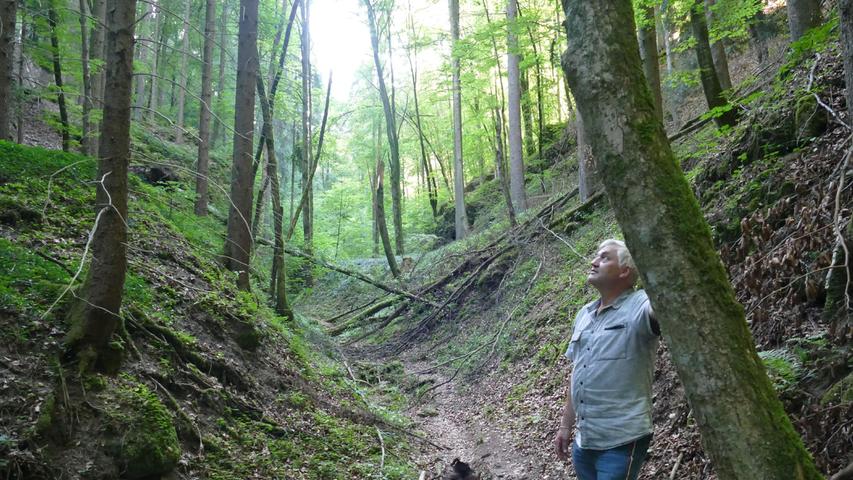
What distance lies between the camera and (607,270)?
3109 millimetres

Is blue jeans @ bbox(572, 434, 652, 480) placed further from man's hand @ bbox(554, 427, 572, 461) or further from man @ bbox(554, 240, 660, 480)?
man's hand @ bbox(554, 427, 572, 461)

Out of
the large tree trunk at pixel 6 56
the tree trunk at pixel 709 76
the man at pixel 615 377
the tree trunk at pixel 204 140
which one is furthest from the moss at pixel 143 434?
the tree trunk at pixel 204 140

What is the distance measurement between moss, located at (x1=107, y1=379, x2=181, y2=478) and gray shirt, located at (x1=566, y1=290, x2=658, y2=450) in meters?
3.11

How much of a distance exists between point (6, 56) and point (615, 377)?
30.3 feet

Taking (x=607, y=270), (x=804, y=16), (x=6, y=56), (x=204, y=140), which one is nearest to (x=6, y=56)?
(x=6, y=56)

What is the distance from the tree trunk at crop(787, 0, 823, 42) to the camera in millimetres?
6582

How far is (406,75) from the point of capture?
29938mm

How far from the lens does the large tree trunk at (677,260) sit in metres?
2.12

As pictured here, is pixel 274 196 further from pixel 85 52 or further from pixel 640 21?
pixel 640 21

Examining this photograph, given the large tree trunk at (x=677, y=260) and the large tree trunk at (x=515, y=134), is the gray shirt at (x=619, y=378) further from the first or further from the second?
the large tree trunk at (x=515, y=134)

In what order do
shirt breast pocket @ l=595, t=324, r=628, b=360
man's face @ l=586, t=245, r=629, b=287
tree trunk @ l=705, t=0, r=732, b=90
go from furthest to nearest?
tree trunk @ l=705, t=0, r=732, b=90 < man's face @ l=586, t=245, r=629, b=287 < shirt breast pocket @ l=595, t=324, r=628, b=360

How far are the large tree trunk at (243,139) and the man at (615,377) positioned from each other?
7.14m

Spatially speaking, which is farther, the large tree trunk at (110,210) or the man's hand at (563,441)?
the large tree trunk at (110,210)

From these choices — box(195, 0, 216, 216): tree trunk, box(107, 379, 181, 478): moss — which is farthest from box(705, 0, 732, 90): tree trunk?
box(195, 0, 216, 216): tree trunk
